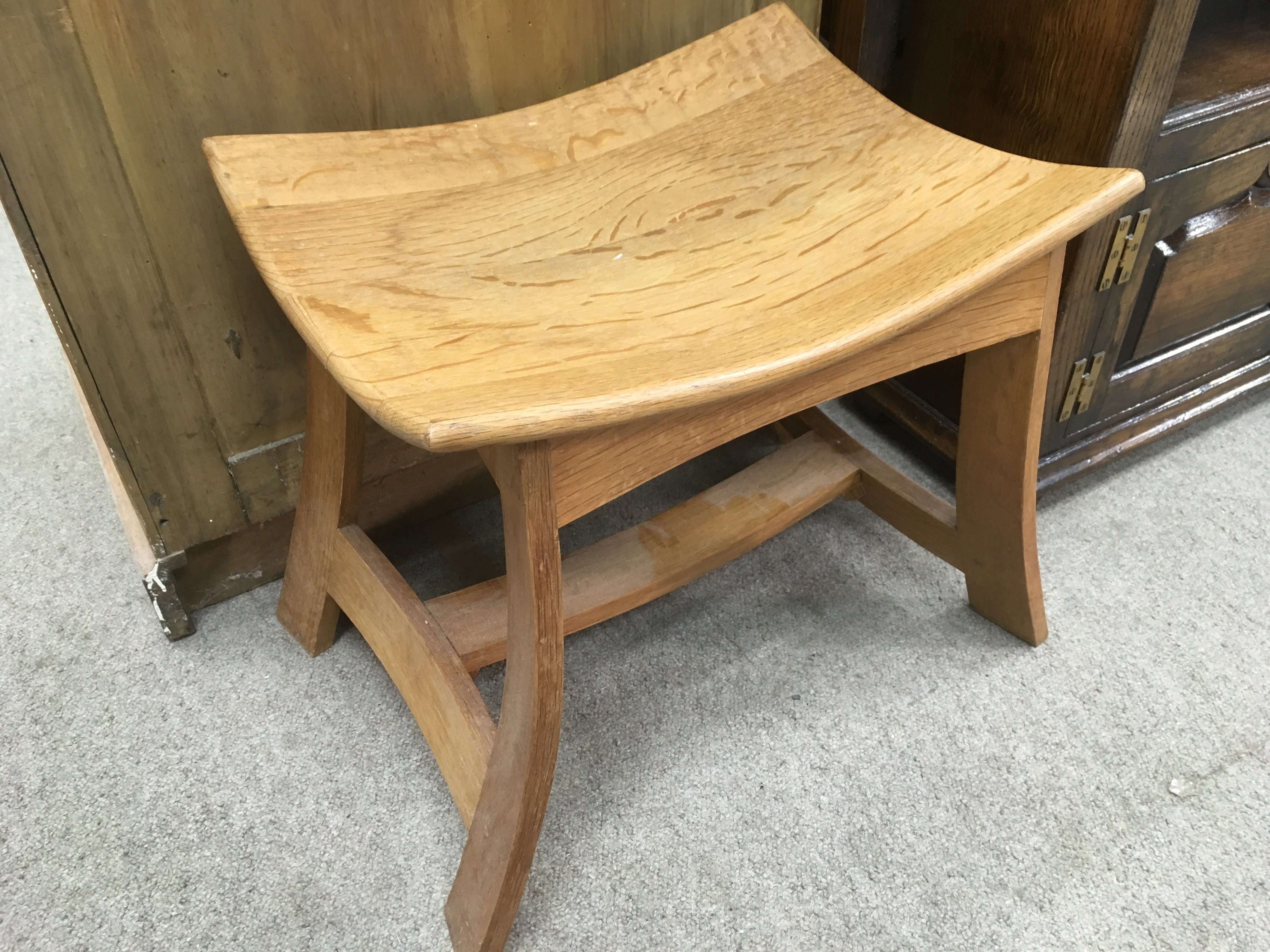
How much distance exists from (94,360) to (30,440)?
1.70 ft

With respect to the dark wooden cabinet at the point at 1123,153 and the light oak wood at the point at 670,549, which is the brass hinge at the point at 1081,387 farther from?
the light oak wood at the point at 670,549

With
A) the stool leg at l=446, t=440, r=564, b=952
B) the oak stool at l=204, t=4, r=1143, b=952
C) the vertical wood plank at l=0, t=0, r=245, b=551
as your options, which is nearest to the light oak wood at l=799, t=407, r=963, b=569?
the oak stool at l=204, t=4, r=1143, b=952

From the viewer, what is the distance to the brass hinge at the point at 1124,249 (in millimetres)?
888

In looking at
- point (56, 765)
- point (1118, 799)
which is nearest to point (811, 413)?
point (1118, 799)

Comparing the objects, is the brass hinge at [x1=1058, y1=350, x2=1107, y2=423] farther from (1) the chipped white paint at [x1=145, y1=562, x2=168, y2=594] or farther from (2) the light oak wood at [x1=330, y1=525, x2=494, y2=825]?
(1) the chipped white paint at [x1=145, y1=562, x2=168, y2=594]

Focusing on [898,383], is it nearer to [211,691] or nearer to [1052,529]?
[1052,529]

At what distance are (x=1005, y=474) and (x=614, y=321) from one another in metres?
0.42

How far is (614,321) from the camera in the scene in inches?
23.1

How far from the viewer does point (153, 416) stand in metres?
0.84

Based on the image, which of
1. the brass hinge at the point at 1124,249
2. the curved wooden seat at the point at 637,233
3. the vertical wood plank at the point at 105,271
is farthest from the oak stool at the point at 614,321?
the brass hinge at the point at 1124,249

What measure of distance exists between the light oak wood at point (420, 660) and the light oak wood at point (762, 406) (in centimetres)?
25

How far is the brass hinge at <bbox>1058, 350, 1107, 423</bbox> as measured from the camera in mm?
991

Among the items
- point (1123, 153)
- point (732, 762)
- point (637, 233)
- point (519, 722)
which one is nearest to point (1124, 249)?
point (1123, 153)

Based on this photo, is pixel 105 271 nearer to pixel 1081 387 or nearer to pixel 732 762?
pixel 732 762
